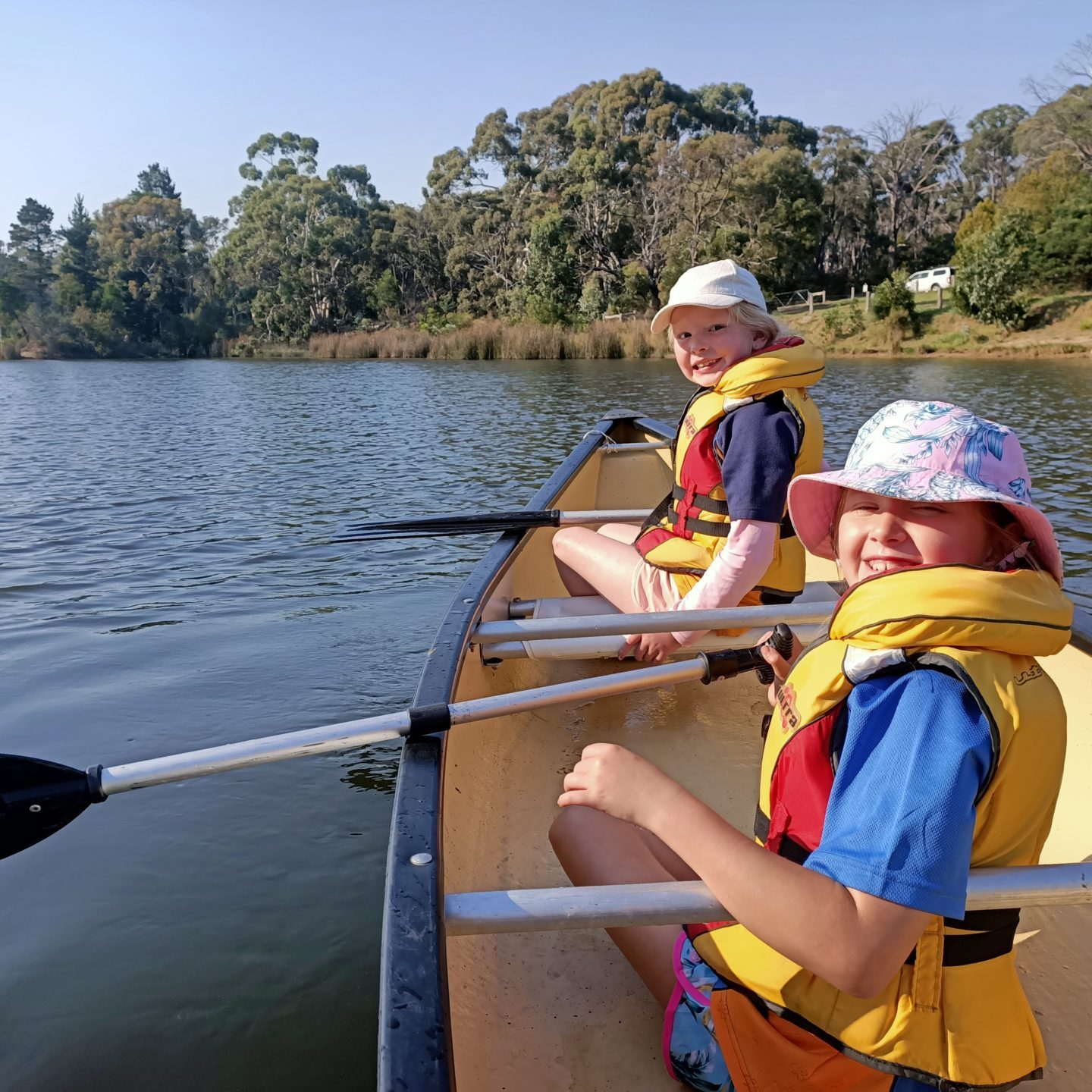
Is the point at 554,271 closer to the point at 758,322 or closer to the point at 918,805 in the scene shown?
Answer: the point at 758,322

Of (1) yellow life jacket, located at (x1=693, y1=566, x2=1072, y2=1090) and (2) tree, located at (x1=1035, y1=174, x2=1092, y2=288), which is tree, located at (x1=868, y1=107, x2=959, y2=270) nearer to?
(2) tree, located at (x1=1035, y1=174, x2=1092, y2=288)

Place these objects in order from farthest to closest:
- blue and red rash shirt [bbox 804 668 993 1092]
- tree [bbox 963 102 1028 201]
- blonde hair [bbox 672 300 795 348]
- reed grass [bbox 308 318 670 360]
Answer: tree [bbox 963 102 1028 201]
reed grass [bbox 308 318 670 360]
blonde hair [bbox 672 300 795 348]
blue and red rash shirt [bbox 804 668 993 1092]

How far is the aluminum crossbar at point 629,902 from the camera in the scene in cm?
115

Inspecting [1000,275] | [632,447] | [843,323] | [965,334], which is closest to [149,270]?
[843,323]

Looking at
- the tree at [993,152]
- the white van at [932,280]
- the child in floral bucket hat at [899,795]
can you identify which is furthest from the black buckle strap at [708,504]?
the tree at [993,152]

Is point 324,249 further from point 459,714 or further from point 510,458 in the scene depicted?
point 459,714

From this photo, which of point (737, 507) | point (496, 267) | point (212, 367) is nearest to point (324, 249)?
point (496, 267)

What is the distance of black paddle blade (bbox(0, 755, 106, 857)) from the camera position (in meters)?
1.88

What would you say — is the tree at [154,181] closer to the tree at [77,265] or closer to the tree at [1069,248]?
the tree at [77,265]

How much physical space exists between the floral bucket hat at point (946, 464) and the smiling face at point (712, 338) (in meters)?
1.58

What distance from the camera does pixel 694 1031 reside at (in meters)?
1.39

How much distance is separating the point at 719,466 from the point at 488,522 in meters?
1.28

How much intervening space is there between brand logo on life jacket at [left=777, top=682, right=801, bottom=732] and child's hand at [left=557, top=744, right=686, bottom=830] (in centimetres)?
16

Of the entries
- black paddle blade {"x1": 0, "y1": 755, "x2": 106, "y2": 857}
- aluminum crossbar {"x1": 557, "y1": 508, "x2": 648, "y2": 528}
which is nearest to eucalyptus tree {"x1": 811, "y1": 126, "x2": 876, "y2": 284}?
aluminum crossbar {"x1": 557, "y1": 508, "x2": 648, "y2": 528}
